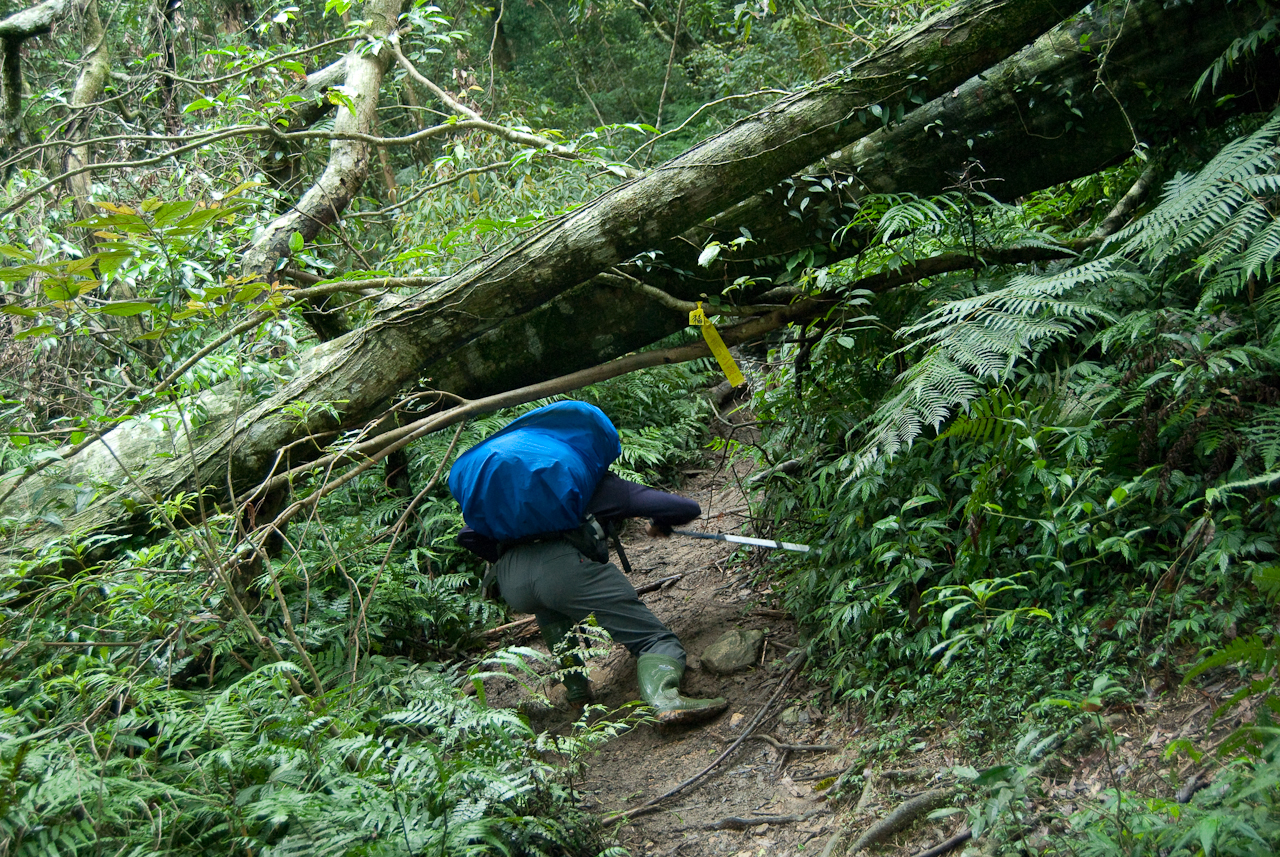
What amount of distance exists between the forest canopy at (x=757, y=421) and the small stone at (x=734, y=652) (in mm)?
336

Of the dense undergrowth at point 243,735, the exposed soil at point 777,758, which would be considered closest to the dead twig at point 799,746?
the exposed soil at point 777,758

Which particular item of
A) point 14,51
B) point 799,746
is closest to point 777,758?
point 799,746

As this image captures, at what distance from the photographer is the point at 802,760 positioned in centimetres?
350

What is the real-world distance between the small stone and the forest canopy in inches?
13.2

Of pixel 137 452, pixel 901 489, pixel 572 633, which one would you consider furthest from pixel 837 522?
pixel 137 452

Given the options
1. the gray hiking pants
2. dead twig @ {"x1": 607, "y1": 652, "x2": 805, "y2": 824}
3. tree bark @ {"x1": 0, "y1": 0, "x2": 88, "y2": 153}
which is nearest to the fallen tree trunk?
the gray hiking pants

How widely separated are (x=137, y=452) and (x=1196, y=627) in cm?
530

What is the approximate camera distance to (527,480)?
4.15 meters

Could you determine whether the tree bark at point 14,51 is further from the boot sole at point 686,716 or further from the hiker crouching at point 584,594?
the boot sole at point 686,716

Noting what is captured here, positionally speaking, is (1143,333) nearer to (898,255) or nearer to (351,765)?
(898,255)

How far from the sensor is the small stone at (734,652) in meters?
4.29

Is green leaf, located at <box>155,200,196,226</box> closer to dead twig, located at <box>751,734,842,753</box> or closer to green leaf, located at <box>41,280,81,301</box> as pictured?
green leaf, located at <box>41,280,81,301</box>

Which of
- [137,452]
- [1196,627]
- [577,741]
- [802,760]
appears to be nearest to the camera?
[1196,627]

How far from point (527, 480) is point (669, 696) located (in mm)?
1298
